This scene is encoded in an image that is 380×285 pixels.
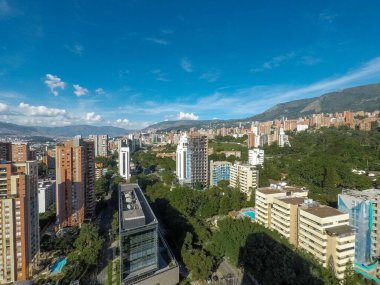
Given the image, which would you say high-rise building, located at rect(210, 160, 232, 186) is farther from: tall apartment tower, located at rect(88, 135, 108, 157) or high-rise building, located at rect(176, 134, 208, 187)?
tall apartment tower, located at rect(88, 135, 108, 157)

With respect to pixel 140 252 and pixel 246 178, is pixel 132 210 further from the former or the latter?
pixel 246 178

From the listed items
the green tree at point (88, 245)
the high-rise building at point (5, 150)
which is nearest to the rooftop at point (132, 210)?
the green tree at point (88, 245)

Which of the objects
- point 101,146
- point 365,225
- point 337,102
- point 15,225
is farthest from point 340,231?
point 337,102

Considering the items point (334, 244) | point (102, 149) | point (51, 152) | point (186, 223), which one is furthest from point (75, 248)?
point (102, 149)

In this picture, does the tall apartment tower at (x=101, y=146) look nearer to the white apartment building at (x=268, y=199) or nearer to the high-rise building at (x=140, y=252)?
the white apartment building at (x=268, y=199)

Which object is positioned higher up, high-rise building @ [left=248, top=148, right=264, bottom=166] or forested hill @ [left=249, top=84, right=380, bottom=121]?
forested hill @ [left=249, top=84, right=380, bottom=121]

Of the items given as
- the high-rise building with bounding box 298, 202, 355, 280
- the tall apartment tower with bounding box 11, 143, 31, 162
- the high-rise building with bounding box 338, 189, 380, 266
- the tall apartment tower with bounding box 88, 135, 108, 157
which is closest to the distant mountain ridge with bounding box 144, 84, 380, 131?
the tall apartment tower with bounding box 88, 135, 108, 157
